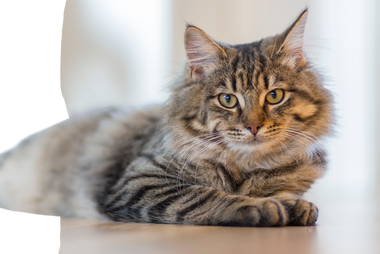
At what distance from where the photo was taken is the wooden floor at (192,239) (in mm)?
897

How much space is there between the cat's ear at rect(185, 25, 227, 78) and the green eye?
0.15m

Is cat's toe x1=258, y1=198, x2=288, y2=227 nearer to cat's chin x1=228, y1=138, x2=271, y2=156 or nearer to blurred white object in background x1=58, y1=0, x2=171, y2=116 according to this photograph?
cat's chin x1=228, y1=138, x2=271, y2=156

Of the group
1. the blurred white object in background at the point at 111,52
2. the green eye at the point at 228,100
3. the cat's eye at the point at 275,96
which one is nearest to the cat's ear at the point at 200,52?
the green eye at the point at 228,100

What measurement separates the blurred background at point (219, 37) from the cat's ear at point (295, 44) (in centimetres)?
70

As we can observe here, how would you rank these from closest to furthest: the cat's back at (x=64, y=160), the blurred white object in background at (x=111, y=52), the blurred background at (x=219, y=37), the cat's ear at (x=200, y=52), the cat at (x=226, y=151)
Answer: the cat at (x=226, y=151)
the cat's ear at (x=200, y=52)
the cat's back at (x=64, y=160)
the blurred background at (x=219, y=37)
the blurred white object in background at (x=111, y=52)

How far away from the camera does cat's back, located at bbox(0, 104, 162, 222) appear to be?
5.83 ft

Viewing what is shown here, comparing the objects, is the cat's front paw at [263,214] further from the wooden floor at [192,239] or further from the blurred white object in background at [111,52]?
the blurred white object in background at [111,52]

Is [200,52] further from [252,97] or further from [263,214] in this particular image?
[263,214]

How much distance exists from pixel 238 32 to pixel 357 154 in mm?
1177

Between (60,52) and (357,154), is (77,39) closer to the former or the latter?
(60,52)

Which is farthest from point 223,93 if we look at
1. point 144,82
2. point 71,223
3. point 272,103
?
point 144,82

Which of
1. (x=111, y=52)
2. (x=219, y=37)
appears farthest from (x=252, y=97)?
(x=111, y=52)

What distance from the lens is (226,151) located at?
1479mm

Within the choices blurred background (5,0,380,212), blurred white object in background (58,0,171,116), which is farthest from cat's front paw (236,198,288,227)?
→ blurred white object in background (58,0,171,116)
